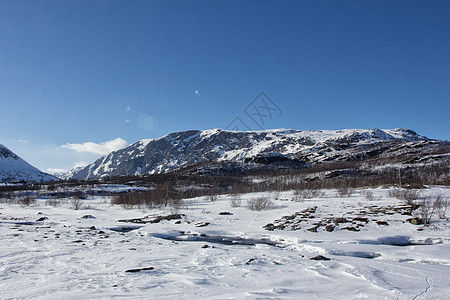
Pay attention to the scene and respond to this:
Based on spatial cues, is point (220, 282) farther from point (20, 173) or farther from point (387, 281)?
point (20, 173)

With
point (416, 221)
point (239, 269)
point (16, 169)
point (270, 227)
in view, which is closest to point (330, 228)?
point (270, 227)

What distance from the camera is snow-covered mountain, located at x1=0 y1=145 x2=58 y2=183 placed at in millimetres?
141750

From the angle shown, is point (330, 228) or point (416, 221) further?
point (330, 228)

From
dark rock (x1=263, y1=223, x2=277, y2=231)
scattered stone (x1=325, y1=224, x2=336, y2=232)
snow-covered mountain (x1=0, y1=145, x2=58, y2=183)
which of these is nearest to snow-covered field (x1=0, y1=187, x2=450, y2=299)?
scattered stone (x1=325, y1=224, x2=336, y2=232)

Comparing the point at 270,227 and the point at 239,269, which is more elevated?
the point at 239,269

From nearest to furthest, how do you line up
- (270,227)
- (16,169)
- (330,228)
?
(330,228) → (270,227) → (16,169)

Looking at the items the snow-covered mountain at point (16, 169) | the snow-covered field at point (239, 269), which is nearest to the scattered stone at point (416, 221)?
the snow-covered field at point (239, 269)

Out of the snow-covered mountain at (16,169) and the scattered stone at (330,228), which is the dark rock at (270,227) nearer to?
the scattered stone at (330,228)

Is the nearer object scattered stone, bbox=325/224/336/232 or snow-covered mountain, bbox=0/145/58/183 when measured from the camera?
scattered stone, bbox=325/224/336/232

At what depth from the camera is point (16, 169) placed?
15462cm

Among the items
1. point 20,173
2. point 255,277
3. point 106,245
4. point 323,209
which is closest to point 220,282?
point 255,277

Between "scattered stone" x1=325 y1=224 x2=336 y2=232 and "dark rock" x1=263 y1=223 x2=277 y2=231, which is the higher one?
"scattered stone" x1=325 y1=224 x2=336 y2=232

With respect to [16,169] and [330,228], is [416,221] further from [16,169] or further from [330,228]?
[16,169]

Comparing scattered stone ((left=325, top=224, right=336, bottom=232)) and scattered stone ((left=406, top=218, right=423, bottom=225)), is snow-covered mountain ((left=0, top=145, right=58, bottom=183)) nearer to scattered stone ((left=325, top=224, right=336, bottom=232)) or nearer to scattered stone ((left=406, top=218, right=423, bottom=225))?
scattered stone ((left=325, top=224, right=336, bottom=232))
